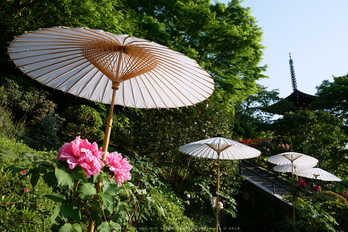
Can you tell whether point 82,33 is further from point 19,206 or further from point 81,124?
point 81,124

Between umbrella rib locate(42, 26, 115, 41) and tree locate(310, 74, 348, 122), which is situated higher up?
tree locate(310, 74, 348, 122)

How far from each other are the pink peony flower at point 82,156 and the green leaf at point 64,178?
0.18 ft

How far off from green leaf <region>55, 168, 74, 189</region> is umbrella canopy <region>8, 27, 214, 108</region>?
624 mm

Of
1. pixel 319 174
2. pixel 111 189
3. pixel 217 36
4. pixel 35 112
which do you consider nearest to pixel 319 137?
pixel 319 174

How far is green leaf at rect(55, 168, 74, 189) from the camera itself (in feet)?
3.40

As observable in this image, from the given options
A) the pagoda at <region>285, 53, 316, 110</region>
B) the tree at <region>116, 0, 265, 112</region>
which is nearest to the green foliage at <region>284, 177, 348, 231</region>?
the tree at <region>116, 0, 265, 112</region>

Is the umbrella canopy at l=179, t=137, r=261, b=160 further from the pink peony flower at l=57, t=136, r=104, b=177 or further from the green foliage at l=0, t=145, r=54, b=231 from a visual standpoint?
the pink peony flower at l=57, t=136, r=104, b=177

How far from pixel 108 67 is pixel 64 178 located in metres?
0.82

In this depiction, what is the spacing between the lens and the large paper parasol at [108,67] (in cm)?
142

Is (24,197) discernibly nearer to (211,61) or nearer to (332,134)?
(211,61)

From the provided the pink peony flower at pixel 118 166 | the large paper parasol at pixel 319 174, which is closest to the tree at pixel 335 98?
the large paper parasol at pixel 319 174

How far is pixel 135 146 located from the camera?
241 inches

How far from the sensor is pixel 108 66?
1531mm

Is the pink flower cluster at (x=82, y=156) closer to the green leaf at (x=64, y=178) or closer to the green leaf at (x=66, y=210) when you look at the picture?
the green leaf at (x=64, y=178)
